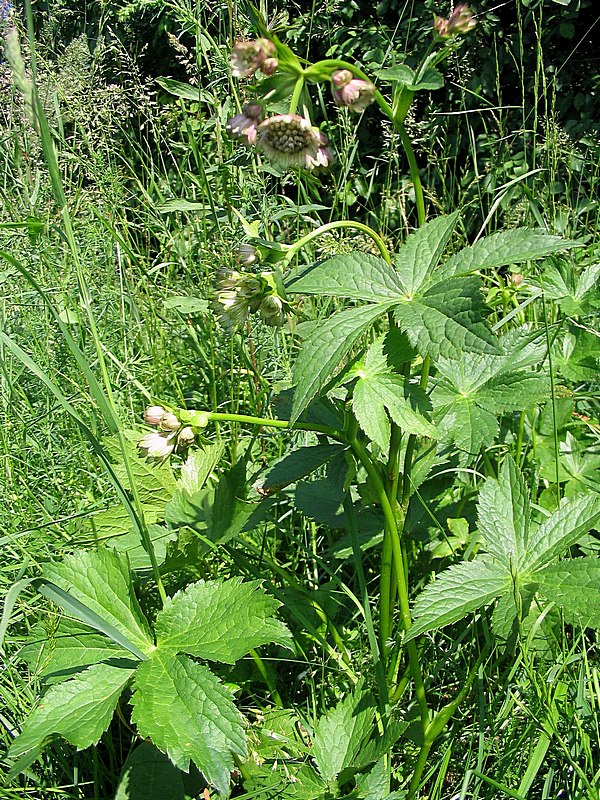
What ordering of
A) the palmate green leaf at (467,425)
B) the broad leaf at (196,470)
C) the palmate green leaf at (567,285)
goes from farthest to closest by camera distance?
the palmate green leaf at (567,285), the broad leaf at (196,470), the palmate green leaf at (467,425)

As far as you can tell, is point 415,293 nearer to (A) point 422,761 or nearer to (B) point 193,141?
(A) point 422,761

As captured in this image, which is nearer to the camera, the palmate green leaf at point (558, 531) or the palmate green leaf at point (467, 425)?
the palmate green leaf at point (558, 531)

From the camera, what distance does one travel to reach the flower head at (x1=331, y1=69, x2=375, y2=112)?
984 mm

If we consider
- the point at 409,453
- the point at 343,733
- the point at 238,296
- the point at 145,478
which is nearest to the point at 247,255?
the point at 238,296

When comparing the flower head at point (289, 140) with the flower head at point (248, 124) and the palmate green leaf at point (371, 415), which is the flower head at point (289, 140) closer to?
the flower head at point (248, 124)

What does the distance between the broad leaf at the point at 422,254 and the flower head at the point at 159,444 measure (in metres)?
0.40

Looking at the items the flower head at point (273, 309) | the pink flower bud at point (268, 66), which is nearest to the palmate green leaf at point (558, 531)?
the flower head at point (273, 309)

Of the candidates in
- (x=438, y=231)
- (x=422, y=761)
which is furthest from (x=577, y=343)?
(x=422, y=761)

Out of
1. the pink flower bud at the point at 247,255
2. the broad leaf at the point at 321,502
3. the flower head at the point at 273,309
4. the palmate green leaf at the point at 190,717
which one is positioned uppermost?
the pink flower bud at the point at 247,255

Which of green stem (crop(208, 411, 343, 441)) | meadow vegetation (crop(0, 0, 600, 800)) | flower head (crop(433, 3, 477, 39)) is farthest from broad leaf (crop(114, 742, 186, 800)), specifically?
flower head (crop(433, 3, 477, 39))

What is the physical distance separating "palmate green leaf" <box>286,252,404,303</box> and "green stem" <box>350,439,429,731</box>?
22 cm

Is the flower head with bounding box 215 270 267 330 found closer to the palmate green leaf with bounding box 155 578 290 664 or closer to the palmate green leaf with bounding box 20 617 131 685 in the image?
the palmate green leaf with bounding box 155 578 290 664

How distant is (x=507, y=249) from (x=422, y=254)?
0.13 metres

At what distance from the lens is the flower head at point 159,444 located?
110cm
